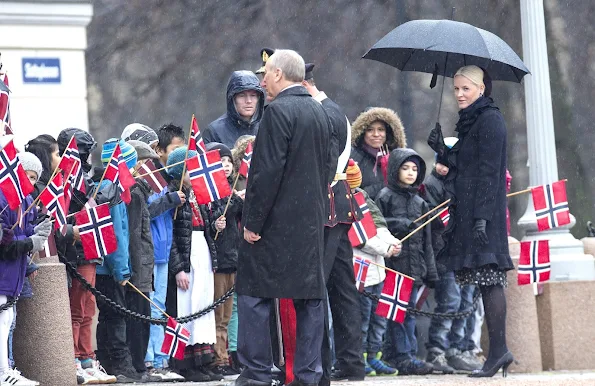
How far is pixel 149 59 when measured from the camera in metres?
20.4

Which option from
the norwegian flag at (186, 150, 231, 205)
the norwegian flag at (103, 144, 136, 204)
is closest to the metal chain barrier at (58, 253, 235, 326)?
the norwegian flag at (103, 144, 136, 204)

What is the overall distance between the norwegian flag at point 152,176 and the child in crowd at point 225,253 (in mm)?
419

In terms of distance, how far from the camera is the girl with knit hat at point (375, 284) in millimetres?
13703

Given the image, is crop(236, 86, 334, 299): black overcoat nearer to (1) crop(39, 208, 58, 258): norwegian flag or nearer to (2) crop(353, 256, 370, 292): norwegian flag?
(1) crop(39, 208, 58, 258): norwegian flag

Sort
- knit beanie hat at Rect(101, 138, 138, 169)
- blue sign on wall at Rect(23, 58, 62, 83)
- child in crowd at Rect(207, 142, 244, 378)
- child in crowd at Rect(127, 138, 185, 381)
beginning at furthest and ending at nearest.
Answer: blue sign on wall at Rect(23, 58, 62, 83) → child in crowd at Rect(207, 142, 244, 378) → child in crowd at Rect(127, 138, 185, 381) → knit beanie hat at Rect(101, 138, 138, 169)

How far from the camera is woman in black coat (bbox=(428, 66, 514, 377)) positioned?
1234 cm

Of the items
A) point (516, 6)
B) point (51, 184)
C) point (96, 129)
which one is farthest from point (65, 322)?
point (516, 6)

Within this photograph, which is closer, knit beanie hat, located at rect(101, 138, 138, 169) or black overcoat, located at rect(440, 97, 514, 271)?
black overcoat, located at rect(440, 97, 514, 271)

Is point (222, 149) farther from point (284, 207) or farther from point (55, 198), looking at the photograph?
point (284, 207)

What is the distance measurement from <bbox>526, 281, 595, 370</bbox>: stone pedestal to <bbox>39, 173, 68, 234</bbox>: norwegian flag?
5400 millimetres

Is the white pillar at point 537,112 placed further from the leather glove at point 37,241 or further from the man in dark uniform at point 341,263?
the leather glove at point 37,241

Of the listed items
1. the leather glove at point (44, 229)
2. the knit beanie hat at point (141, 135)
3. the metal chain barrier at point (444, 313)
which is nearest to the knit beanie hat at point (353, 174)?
the metal chain barrier at point (444, 313)

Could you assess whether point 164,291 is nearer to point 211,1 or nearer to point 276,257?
point 276,257

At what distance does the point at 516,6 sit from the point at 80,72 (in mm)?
8306
